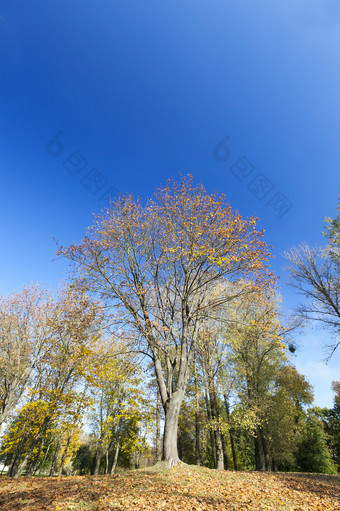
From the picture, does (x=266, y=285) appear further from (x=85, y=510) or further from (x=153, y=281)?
(x=85, y=510)

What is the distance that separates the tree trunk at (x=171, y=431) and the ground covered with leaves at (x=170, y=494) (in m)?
0.68

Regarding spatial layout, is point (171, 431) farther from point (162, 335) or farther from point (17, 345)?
point (17, 345)

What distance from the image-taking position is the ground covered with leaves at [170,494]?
489 cm

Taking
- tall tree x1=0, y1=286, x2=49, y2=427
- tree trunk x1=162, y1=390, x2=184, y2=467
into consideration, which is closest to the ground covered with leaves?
tree trunk x1=162, y1=390, x2=184, y2=467

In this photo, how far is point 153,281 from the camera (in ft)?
38.0

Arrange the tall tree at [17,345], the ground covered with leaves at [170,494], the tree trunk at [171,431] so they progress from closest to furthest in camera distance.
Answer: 1. the ground covered with leaves at [170,494]
2. the tree trunk at [171,431]
3. the tall tree at [17,345]

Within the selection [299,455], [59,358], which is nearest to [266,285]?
[59,358]

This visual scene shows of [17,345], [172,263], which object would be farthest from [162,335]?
[17,345]

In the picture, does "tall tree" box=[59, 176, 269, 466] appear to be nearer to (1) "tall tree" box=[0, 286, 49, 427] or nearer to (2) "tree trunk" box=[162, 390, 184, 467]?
(2) "tree trunk" box=[162, 390, 184, 467]

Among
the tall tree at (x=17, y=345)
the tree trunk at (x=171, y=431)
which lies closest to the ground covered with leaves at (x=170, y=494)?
the tree trunk at (x=171, y=431)

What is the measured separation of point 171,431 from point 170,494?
11.5ft

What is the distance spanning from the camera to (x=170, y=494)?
5477 mm

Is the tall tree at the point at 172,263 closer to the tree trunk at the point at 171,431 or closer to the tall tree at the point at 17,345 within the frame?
the tree trunk at the point at 171,431

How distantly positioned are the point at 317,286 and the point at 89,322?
44.3 feet
